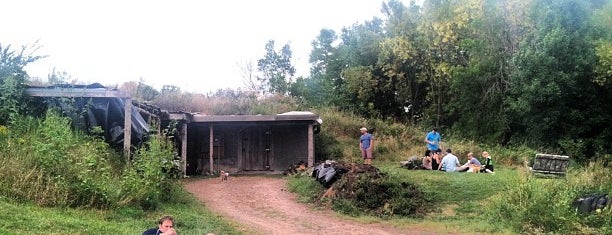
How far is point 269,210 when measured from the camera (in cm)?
1180

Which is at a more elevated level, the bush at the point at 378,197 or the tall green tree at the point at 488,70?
the tall green tree at the point at 488,70

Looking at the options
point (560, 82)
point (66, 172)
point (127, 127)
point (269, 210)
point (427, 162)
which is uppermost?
point (560, 82)

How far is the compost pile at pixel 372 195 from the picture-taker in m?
11.5

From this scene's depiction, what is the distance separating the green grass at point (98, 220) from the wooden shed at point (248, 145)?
957 centimetres

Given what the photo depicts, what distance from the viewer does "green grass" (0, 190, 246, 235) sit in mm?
6918

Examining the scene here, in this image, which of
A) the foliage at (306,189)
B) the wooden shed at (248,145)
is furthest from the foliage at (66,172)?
the wooden shed at (248,145)

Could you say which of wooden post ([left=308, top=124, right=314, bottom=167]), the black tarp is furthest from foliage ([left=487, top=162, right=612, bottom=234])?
wooden post ([left=308, top=124, right=314, bottom=167])

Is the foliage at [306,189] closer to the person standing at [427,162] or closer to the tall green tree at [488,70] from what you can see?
the person standing at [427,162]

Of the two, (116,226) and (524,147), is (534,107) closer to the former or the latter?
(524,147)

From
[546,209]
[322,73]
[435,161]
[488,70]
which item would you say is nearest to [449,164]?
[435,161]

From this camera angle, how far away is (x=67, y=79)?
42.4ft

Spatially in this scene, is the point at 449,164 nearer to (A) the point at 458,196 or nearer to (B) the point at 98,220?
(A) the point at 458,196

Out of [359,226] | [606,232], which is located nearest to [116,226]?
[359,226]

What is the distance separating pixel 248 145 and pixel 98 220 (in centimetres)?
1286
